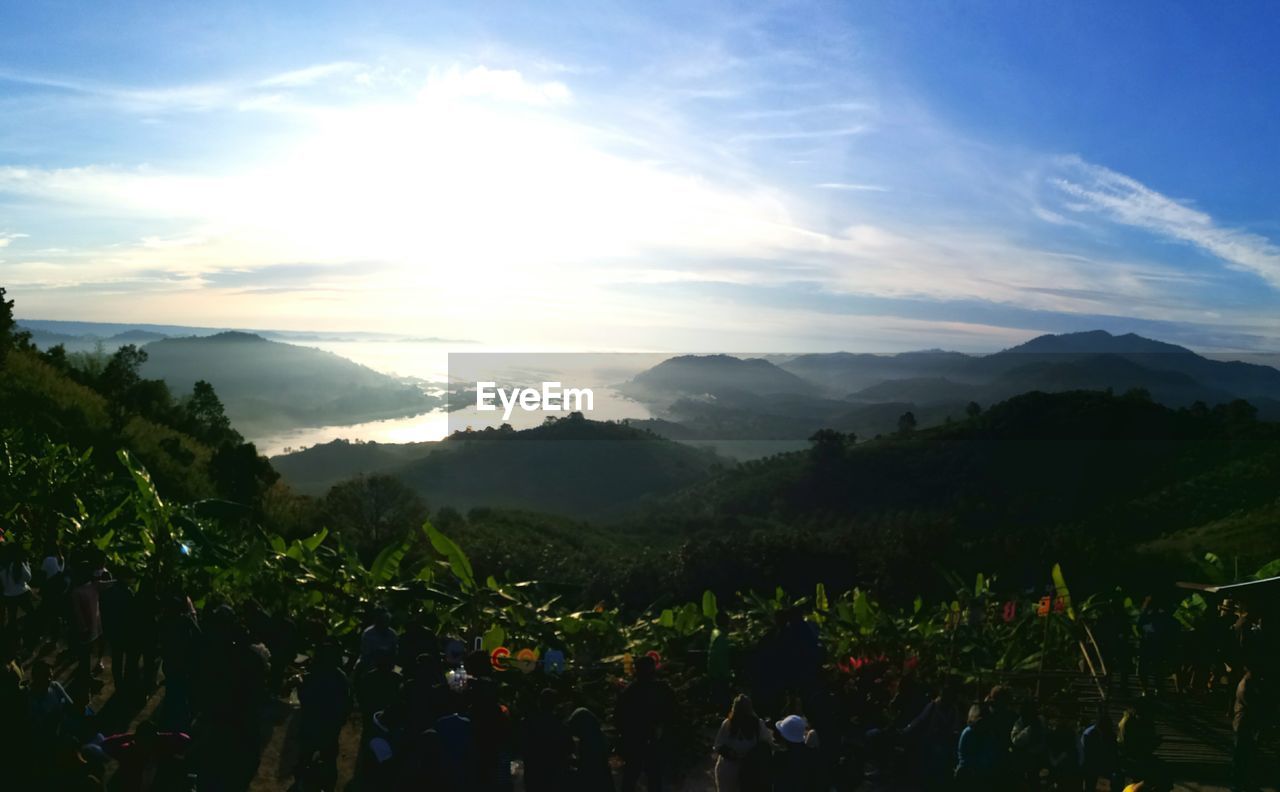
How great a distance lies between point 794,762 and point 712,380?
477ft

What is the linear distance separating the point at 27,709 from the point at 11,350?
32403 millimetres

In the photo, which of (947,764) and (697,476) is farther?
(697,476)

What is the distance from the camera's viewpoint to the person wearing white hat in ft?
20.5

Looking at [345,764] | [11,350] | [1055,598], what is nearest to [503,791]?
[345,764]

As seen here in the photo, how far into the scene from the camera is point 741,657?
9.04 metres

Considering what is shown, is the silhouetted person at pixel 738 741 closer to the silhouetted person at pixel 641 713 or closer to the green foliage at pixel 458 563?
the silhouetted person at pixel 641 713

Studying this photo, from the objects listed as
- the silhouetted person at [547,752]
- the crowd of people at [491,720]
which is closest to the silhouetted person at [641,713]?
the crowd of people at [491,720]

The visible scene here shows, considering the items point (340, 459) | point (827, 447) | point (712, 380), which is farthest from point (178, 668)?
point (712, 380)

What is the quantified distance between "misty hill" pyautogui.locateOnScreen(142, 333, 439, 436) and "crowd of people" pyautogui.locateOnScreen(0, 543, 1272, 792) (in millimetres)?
134725

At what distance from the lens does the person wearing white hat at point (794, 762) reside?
6238mm

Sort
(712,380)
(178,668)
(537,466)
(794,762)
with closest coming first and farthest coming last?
(794,762)
(178,668)
(537,466)
(712,380)

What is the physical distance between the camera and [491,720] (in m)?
5.99

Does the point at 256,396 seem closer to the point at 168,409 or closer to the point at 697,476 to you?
the point at 697,476

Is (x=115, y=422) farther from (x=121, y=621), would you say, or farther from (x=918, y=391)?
(x=918, y=391)
